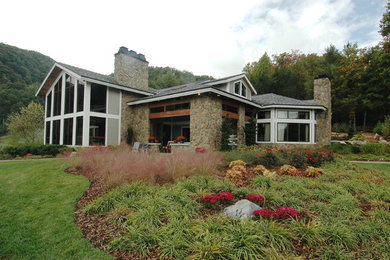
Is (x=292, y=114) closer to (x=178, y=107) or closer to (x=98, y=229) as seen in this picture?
(x=178, y=107)

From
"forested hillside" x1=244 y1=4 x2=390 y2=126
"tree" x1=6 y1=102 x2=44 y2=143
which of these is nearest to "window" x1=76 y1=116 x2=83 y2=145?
"tree" x1=6 y1=102 x2=44 y2=143

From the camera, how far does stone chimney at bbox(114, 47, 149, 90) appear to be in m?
14.0

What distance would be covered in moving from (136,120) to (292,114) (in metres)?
11.6

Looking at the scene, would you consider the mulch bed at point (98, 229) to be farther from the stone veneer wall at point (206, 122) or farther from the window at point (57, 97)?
the window at point (57, 97)

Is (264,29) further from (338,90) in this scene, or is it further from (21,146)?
(338,90)

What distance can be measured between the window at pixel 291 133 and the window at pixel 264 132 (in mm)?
774

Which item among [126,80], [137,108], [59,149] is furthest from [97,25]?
[59,149]

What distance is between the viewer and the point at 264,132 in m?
15.0

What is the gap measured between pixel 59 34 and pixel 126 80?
4.55m

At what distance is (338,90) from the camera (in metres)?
24.5

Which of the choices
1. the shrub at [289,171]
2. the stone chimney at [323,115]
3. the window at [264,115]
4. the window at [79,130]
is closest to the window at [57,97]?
the window at [79,130]

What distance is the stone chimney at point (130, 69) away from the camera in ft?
46.0

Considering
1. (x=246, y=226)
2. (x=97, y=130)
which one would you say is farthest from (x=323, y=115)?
(x=97, y=130)

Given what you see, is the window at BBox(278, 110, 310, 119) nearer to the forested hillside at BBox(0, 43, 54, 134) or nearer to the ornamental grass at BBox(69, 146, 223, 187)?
the ornamental grass at BBox(69, 146, 223, 187)
